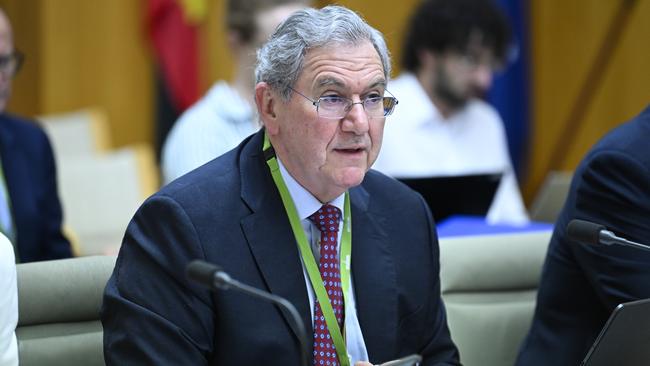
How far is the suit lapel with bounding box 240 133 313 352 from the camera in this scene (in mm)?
2129

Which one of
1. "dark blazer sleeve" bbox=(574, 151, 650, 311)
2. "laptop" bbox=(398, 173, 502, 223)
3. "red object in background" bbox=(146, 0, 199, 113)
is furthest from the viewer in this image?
"red object in background" bbox=(146, 0, 199, 113)

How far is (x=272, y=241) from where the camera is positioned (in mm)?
2160

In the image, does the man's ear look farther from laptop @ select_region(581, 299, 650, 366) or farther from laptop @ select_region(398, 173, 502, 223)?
laptop @ select_region(398, 173, 502, 223)

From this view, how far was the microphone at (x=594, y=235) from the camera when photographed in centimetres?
202

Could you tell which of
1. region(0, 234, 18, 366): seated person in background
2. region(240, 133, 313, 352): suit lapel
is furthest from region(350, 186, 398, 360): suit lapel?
region(0, 234, 18, 366): seated person in background

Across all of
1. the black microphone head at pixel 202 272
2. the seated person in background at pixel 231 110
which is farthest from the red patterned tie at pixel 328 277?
the seated person in background at pixel 231 110

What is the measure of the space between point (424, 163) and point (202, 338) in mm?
2689

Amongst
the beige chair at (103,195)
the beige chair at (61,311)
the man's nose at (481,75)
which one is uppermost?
the beige chair at (61,311)

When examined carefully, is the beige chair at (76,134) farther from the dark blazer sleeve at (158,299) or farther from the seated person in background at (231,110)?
the dark blazer sleeve at (158,299)

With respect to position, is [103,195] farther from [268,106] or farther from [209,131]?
[268,106]

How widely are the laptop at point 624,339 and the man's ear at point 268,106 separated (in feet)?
2.61

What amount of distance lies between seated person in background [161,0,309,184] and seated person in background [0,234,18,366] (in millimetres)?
1755

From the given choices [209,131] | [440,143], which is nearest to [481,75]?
[440,143]

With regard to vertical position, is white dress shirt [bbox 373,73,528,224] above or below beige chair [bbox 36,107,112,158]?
above
